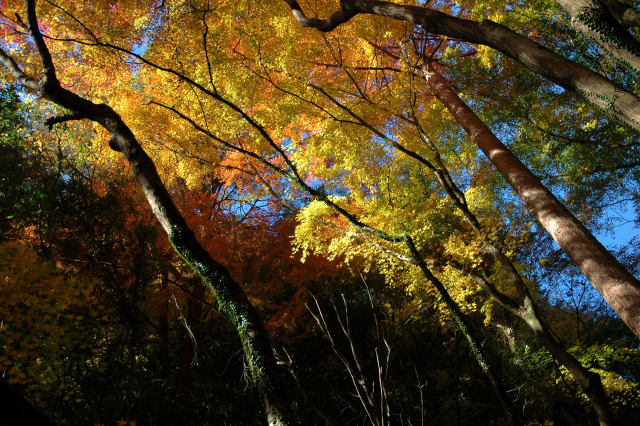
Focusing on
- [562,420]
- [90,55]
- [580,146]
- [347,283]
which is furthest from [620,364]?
[90,55]

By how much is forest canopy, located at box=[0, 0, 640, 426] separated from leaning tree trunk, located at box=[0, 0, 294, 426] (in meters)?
0.01

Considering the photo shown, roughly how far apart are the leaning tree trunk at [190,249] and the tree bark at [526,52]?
2673 mm

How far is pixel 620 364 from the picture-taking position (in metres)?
11.1

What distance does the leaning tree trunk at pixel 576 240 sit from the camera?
289 cm

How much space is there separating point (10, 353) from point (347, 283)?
9.08 metres

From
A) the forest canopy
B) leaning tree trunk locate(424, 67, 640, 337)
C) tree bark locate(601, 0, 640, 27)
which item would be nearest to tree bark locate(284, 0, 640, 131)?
the forest canopy

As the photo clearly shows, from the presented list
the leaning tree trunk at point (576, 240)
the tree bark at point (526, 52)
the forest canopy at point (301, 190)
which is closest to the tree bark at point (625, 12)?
the forest canopy at point (301, 190)

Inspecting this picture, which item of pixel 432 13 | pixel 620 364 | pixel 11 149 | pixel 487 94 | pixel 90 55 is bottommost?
pixel 620 364

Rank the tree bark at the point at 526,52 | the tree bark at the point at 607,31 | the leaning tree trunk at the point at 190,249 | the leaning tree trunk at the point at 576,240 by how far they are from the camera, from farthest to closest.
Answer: the leaning tree trunk at the point at 576,240, the tree bark at the point at 526,52, the tree bark at the point at 607,31, the leaning tree trunk at the point at 190,249

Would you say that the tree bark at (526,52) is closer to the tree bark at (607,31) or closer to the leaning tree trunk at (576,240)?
→ the tree bark at (607,31)

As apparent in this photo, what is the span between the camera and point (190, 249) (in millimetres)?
2164

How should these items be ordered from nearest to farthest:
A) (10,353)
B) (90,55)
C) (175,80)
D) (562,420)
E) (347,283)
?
1. (10,353)
2. (90,55)
3. (175,80)
4. (562,420)
5. (347,283)

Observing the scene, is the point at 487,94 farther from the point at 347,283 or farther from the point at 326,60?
the point at 347,283

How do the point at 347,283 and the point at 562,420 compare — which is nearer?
the point at 562,420
